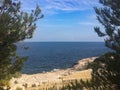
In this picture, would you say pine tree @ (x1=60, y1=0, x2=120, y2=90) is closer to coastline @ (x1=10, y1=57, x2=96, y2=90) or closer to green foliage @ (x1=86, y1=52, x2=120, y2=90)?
green foliage @ (x1=86, y1=52, x2=120, y2=90)

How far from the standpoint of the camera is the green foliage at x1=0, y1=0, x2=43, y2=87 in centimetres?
1274

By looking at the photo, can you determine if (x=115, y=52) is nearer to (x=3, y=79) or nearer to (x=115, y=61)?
(x=115, y=61)

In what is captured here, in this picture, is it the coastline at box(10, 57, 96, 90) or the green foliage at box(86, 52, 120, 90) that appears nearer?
the green foliage at box(86, 52, 120, 90)

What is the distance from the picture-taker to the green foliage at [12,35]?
1274 centimetres

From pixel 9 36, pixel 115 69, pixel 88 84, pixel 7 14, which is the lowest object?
pixel 88 84

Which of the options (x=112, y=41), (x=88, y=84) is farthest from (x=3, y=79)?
(x=112, y=41)

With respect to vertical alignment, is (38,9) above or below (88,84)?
above

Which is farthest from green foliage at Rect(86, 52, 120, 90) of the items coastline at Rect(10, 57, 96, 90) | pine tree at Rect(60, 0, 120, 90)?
coastline at Rect(10, 57, 96, 90)

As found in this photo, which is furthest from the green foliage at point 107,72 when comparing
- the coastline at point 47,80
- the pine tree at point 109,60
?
the coastline at point 47,80

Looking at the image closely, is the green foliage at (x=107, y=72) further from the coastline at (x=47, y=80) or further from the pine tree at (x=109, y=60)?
the coastline at (x=47, y=80)

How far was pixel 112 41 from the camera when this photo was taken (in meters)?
13.2

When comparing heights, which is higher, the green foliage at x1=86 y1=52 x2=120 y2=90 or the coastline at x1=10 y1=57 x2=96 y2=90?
the green foliage at x1=86 y1=52 x2=120 y2=90

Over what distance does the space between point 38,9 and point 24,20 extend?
26.8 inches

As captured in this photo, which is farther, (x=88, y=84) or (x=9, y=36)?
(x=88, y=84)
